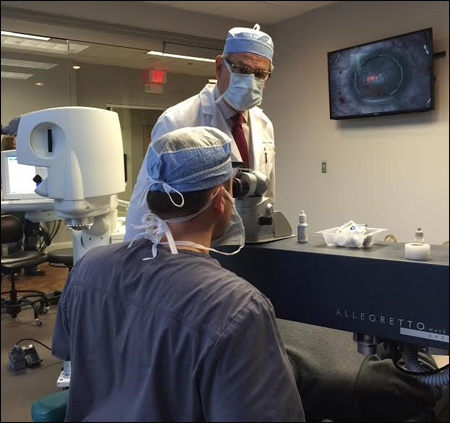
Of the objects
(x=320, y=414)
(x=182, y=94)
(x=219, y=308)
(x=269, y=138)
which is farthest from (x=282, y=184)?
(x=219, y=308)

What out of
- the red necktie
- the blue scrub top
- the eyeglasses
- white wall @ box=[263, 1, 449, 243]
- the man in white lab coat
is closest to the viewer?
the blue scrub top

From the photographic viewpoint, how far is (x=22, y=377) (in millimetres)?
980

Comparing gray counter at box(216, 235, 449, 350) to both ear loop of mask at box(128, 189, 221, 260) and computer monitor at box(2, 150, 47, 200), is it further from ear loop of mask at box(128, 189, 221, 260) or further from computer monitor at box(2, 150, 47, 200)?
computer monitor at box(2, 150, 47, 200)

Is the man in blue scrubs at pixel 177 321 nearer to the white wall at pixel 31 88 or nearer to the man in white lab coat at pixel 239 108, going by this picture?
the white wall at pixel 31 88

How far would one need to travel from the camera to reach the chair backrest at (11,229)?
1.33m

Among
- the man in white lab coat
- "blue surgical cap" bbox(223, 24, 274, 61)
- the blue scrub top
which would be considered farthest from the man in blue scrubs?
"blue surgical cap" bbox(223, 24, 274, 61)

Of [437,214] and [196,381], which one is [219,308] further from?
[437,214]

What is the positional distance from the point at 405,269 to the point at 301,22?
674mm

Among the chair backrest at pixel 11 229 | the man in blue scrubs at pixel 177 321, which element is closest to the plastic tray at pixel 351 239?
the man in blue scrubs at pixel 177 321

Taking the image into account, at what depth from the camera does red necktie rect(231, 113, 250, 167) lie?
1.78 m

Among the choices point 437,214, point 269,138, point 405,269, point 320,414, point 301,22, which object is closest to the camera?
point 405,269

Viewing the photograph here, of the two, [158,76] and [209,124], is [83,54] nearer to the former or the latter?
[158,76]

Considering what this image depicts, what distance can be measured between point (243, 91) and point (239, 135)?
200 mm

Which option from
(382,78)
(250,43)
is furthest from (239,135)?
(382,78)
